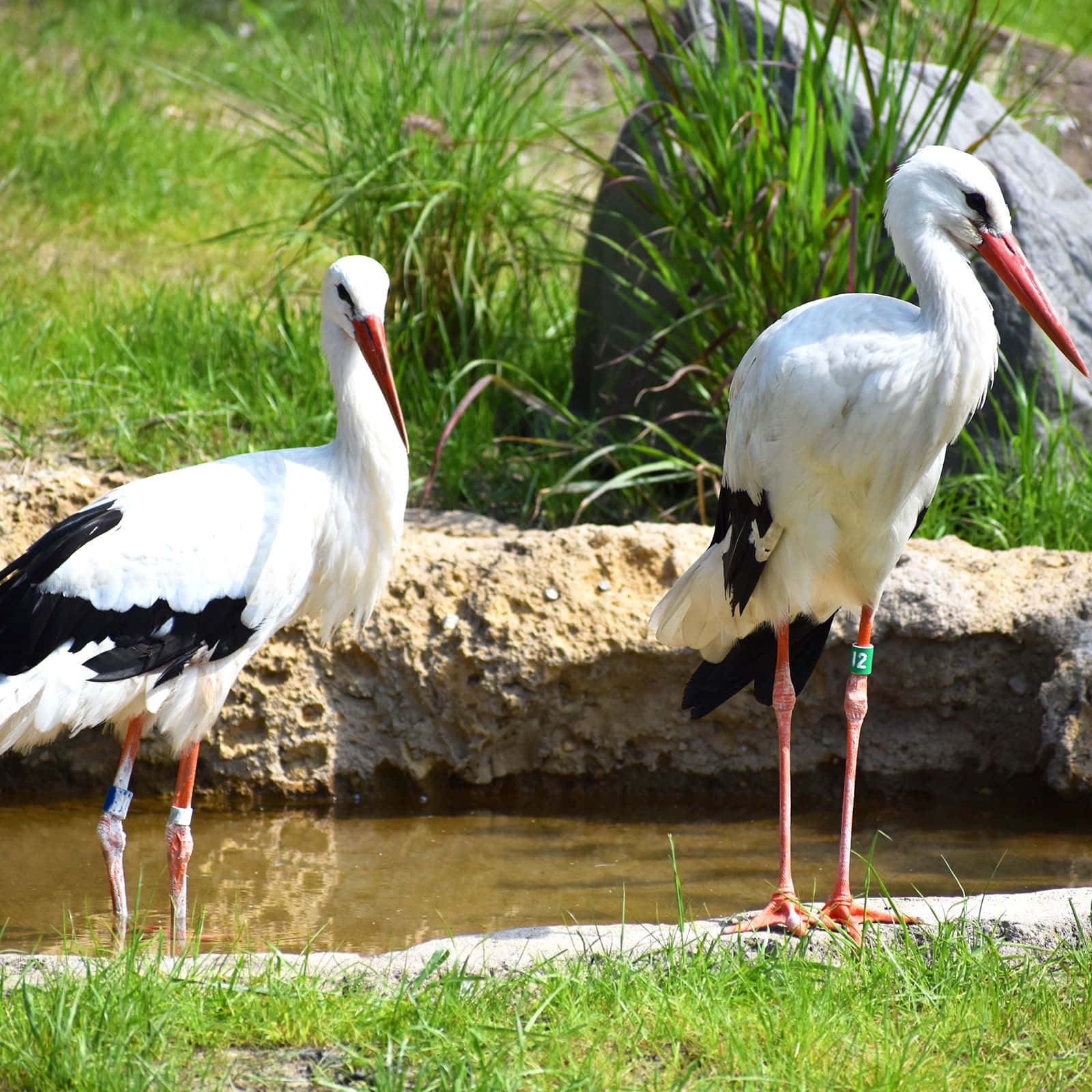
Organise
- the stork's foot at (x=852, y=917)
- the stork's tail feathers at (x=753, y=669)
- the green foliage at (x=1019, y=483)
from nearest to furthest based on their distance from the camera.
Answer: the stork's foot at (x=852, y=917) < the stork's tail feathers at (x=753, y=669) < the green foliage at (x=1019, y=483)

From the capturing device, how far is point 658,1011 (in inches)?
96.0

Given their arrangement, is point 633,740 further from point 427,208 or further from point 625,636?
point 427,208

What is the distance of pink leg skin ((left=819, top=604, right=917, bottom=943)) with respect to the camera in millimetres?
3064

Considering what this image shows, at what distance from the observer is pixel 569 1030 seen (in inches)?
92.7

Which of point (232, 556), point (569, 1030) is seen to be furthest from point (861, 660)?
point (232, 556)

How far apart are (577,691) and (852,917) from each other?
4.42 ft

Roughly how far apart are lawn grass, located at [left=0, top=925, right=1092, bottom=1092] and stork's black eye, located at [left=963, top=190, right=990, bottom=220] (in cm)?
152

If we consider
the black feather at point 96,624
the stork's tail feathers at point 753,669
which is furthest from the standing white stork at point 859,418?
the black feather at point 96,624

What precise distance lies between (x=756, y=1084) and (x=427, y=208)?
→ 408 centimetres

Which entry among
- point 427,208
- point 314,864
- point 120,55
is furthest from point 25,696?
point 120,55

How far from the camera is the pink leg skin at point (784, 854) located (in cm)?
303

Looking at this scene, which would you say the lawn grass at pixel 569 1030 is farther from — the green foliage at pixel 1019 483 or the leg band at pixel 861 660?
the green foliage at pixel 1019 483

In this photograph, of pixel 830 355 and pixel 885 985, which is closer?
pixel 885 985

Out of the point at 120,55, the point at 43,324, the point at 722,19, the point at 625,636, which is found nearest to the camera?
the point at 625,636
